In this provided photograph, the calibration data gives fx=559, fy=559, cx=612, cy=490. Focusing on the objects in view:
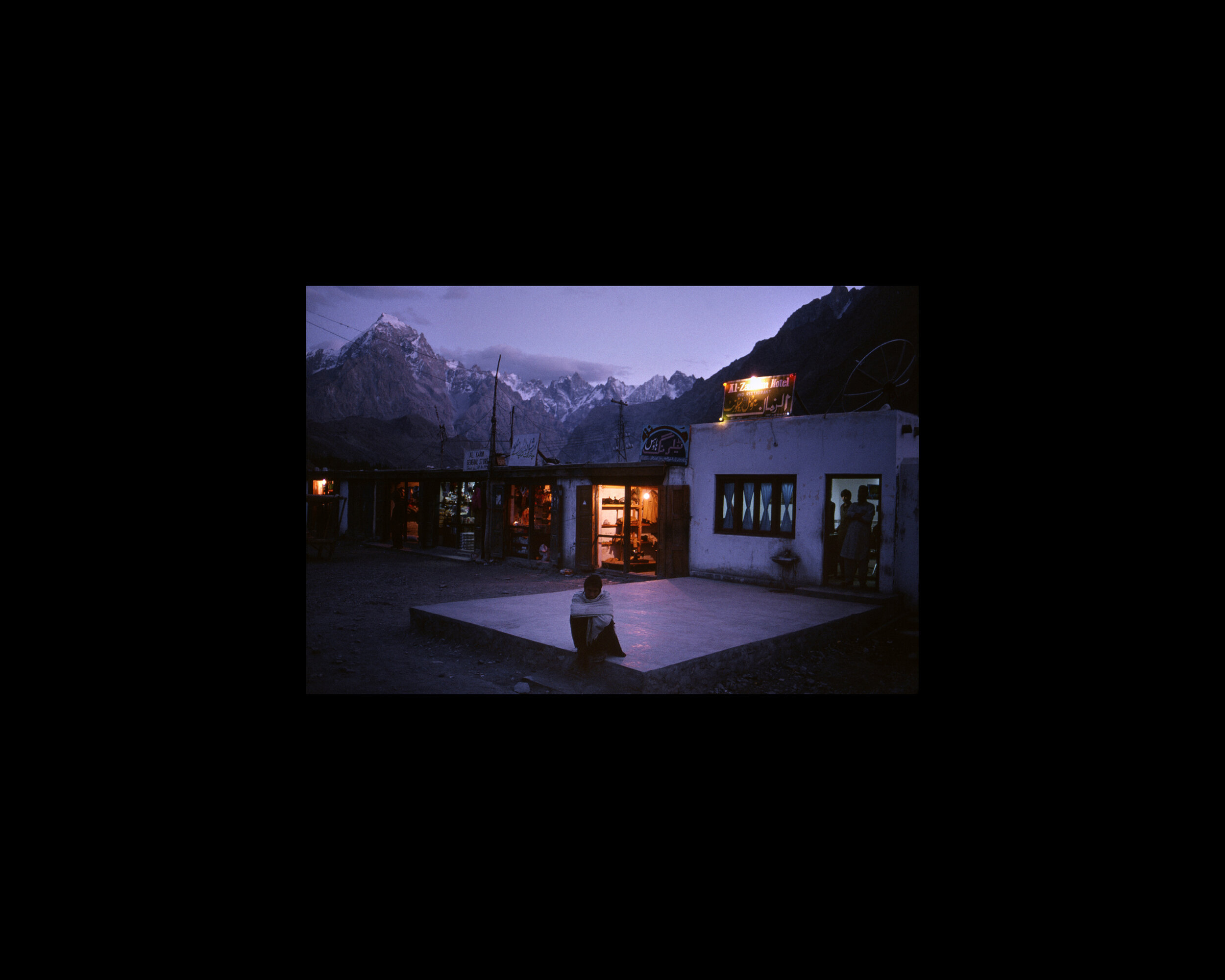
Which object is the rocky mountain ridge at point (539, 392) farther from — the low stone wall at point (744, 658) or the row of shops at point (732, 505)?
the low stone wall at point (744, 658)

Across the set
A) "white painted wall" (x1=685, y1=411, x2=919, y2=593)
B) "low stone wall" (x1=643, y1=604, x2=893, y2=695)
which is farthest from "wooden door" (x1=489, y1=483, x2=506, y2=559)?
"low stone wall" (x1=643, y1=604, x2=893, y2=695)

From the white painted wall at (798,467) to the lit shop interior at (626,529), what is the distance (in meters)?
1.50

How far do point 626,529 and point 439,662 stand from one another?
659 centimetres

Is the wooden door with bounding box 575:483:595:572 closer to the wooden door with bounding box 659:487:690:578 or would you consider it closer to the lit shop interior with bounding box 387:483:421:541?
the wooden door with bounding box 659:487:690:578

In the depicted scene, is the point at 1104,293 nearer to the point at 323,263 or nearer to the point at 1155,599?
the point at 1155,599

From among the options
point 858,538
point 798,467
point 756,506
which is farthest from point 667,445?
point 858,538

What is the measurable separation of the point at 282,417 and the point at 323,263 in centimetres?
80

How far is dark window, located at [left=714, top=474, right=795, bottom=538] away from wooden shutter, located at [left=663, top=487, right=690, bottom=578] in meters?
0.64

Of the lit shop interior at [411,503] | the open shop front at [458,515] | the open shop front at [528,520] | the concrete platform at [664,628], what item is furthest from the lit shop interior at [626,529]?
the lit shop interior at [411,503]

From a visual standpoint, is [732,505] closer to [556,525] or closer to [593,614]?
[556,525]

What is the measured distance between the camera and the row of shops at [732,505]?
8.61 metres

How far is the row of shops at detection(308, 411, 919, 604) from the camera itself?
8.61 metres

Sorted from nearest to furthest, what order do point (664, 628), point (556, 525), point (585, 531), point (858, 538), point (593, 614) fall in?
point (593, 614), point (664, 628), point (858, 538), point (585, 531), point (556, 525)

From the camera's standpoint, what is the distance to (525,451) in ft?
57.3
